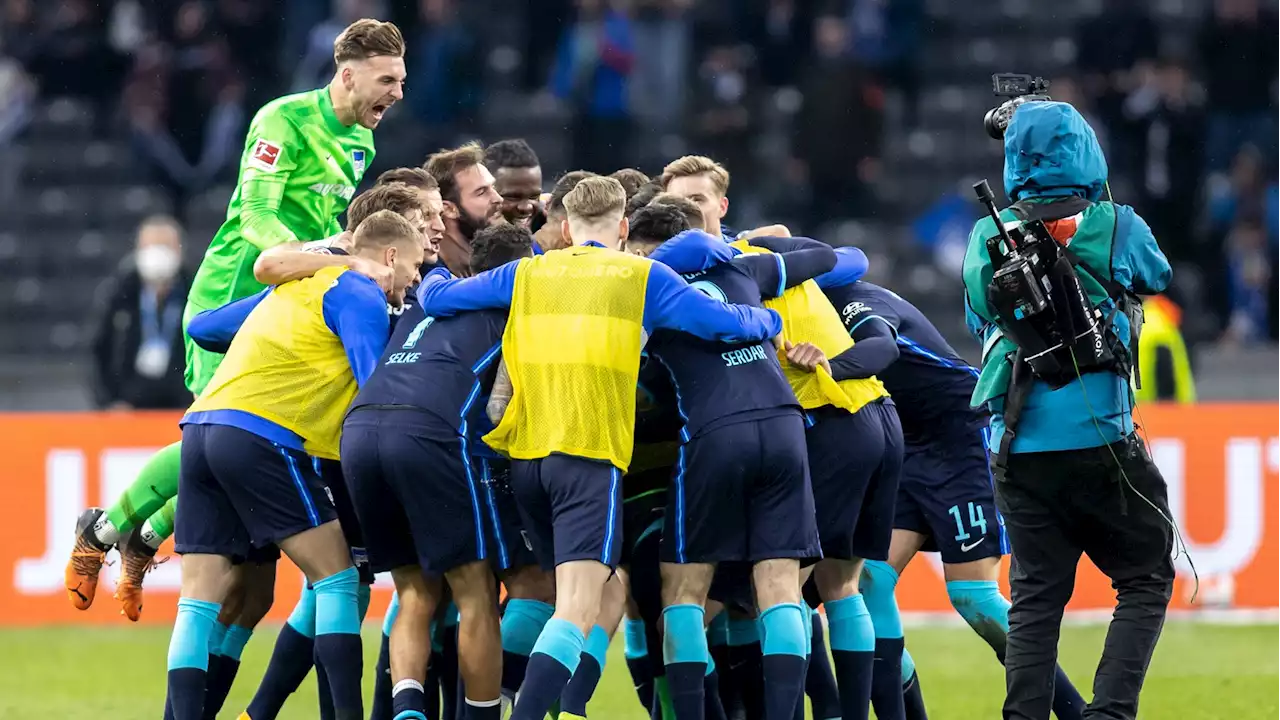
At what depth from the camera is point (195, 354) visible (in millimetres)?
8383

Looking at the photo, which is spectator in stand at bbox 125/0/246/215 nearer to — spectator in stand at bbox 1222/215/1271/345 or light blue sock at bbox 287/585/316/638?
spectator in stand at bbox 1222/215/1271/345

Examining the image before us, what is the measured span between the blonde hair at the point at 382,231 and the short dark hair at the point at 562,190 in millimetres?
562

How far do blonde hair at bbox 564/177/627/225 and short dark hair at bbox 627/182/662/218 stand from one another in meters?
0.67

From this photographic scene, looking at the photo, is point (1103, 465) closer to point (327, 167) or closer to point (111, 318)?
point (327, 167)

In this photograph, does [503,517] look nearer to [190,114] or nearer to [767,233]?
[767,233]

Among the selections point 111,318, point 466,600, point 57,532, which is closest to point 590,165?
point 111,318

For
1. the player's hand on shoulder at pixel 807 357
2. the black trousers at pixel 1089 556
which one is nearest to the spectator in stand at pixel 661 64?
the player's hand on shoulder at pixel 807 357

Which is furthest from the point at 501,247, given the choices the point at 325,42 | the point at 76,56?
the point at 76,56

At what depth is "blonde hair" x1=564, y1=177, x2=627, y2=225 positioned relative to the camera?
271 inches

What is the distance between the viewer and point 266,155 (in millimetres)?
7879

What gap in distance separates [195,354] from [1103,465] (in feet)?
13.6

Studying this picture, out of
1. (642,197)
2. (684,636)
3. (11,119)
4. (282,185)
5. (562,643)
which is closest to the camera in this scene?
(562,643)

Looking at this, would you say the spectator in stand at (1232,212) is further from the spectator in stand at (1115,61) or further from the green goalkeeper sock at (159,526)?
the green goalkeeper sock at (159,526)

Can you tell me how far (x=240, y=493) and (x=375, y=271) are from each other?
0.97 m
